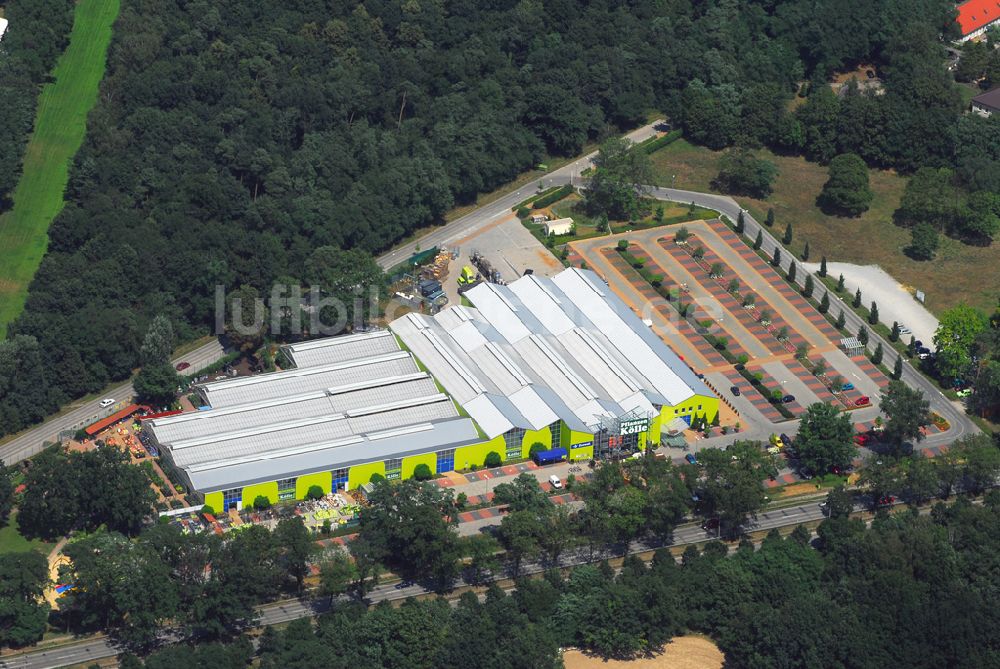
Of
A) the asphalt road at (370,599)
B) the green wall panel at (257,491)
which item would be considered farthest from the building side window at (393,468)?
the asphalt road at (370,599)

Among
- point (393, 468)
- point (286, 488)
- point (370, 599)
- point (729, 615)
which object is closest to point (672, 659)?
point (729, 615)

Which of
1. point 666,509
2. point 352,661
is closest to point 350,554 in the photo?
point 352,661

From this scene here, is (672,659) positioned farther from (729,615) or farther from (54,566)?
(54,566)

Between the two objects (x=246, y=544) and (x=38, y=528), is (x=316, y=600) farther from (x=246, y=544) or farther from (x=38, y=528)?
(x=38, y=528)

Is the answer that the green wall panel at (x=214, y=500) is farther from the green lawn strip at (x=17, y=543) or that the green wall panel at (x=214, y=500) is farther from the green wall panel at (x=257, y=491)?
the green lawn strip at (x=17, y=543)

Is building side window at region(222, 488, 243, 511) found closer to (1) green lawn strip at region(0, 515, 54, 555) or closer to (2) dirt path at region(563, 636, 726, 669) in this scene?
(1) green lawn strip at region(0, 515, 54, 555)

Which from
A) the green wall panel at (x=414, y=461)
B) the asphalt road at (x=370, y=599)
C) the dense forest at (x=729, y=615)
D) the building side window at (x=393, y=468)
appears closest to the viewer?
the dense forest at (x=729, y=615)
